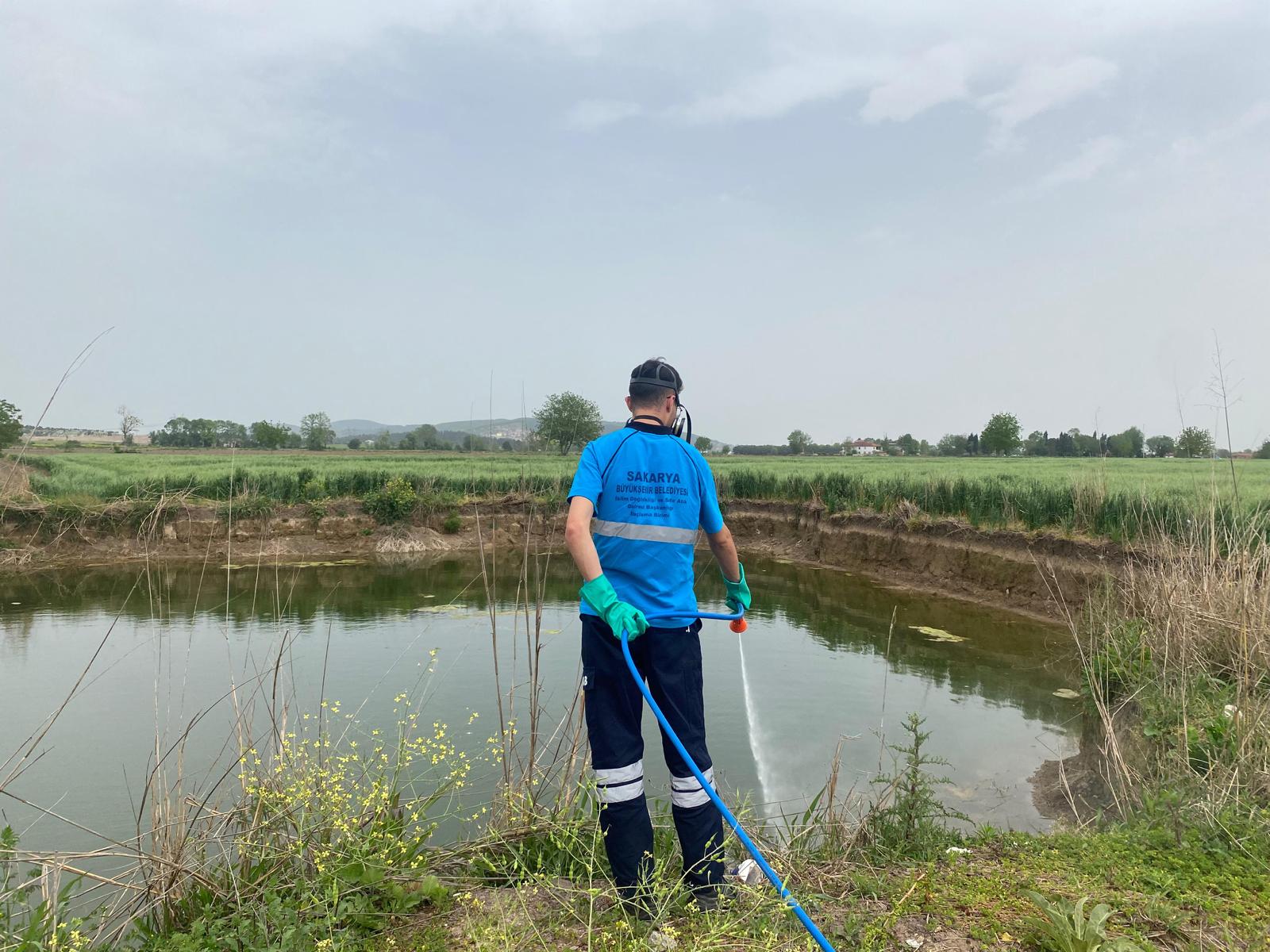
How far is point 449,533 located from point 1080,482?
13.5 m

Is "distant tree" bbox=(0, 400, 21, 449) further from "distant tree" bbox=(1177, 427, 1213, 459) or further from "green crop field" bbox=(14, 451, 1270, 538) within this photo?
"distant tree" bbox=(1177, 427, 1213, 459)

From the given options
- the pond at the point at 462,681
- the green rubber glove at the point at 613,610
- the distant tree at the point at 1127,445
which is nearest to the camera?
the green rubber glove at the point at 613,610

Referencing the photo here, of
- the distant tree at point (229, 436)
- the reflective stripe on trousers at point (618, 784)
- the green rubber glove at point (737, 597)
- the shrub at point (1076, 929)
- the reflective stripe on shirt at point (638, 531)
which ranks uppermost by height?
the distant tree at point (229, 436)

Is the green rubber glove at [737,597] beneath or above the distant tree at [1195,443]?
beneath

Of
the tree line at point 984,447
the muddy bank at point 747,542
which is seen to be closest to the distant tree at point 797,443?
the tree line at point 984,447

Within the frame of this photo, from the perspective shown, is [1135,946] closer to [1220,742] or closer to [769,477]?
[1220,742]

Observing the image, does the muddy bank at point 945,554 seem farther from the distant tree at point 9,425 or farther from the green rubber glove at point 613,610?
the distant tree at point 9,425

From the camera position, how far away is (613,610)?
2.50m

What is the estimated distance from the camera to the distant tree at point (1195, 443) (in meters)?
5.71

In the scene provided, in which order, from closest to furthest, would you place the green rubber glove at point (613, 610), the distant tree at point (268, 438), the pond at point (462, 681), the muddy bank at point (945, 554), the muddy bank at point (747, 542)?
the green rubber glove at point (613, 610) → the pond at point (462, 681) → the distant tree at point (268, 438) → the muddy bank at point (945, 554) → the muddy bank at point (747, 542)

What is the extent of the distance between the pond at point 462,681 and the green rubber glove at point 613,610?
4.75 ft

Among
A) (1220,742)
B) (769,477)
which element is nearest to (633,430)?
(1220,742)

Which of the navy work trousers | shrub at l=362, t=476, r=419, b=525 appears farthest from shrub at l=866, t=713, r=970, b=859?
shrub at l=362, t=476, r=419, b=525

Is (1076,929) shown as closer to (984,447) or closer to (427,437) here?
(427,437)
